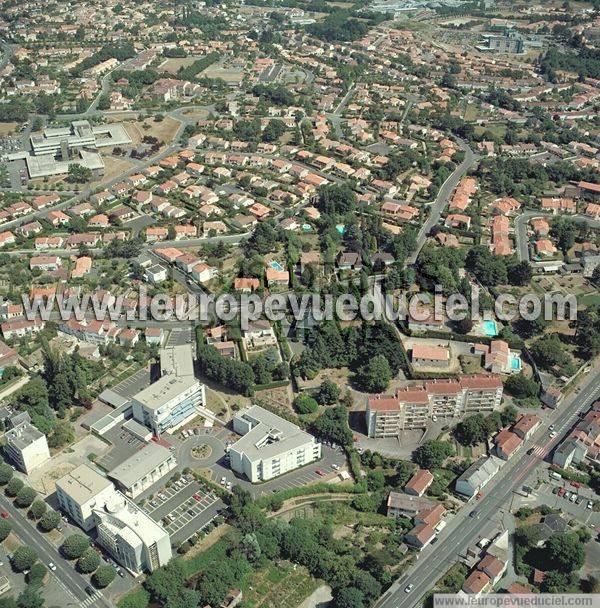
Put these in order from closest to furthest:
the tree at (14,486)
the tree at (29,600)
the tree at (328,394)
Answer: the tree at (29,600) → the tree at (14,486) → the tree at (328,394)

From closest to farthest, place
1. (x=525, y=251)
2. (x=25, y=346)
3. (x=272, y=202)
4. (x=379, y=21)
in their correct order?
1. (x=25, y=346)
2. (x=525, y=251)
3. (x=272, y=202)
4. (x=379, y=21)

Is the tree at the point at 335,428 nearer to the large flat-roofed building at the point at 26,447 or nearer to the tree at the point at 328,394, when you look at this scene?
the tree at the point at 328,394

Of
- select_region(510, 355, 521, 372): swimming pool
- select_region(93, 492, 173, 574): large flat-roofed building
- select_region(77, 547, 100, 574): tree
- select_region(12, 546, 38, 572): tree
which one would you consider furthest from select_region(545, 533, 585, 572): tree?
select_region(12, 546, 38, 572): tree

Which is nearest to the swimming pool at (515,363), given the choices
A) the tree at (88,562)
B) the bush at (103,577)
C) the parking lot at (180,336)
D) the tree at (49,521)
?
the parking lot at (180,336)

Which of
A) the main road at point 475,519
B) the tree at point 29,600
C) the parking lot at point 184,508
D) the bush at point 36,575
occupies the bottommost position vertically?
the main road at point 475,519

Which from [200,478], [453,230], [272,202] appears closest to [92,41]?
[272,202]

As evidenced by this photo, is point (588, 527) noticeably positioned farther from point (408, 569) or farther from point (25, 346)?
point (25, 346)

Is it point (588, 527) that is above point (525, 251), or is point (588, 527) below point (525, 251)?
below
